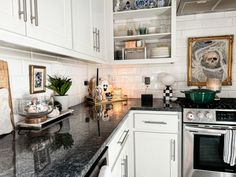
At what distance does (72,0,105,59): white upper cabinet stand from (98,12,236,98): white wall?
0.61 m

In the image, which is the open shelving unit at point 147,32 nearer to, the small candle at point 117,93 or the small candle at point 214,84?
the small candle at point 117,93

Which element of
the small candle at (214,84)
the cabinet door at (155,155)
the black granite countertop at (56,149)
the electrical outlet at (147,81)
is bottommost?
the cabinet door at (155,155)

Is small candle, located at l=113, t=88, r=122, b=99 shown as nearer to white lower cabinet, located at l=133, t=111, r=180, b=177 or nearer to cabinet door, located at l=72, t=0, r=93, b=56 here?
white lower cabinet, located at l=133, t=111, r=180, b=177

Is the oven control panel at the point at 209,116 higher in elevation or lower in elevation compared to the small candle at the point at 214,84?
lower

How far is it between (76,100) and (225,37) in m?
1.95

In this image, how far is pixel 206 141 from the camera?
1791mm

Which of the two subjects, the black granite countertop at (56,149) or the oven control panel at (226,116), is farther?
the oven control panel at (226,116)

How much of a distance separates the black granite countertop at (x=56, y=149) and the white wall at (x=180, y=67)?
1.30 meters

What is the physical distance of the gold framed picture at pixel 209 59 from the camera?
2270 millimetres

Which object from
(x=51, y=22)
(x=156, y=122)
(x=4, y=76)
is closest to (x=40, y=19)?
(x=51, y=22)

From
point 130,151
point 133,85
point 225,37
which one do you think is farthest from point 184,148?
point 225,37

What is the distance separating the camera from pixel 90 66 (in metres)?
2.49

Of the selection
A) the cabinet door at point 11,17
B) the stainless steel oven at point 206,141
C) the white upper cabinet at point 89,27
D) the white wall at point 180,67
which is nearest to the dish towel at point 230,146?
the stainless steel oven at point 206,141

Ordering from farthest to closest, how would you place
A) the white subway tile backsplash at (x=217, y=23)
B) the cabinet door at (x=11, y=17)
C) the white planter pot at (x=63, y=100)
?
the white subway tile backsplash at (x=217, y=23)
the white planter pot at (x=63, y=100)
the cabinet door at (x=11, y=17)
